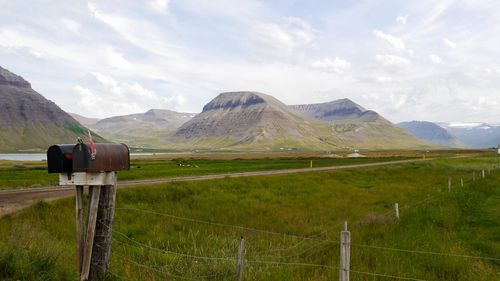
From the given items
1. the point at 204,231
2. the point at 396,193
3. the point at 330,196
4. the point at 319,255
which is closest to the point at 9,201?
the point at 204,231

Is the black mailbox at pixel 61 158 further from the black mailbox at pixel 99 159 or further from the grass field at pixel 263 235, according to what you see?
the grass field at pixel 263 235

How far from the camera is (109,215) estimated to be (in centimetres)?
902

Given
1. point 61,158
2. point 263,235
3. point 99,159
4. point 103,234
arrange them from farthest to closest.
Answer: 1. point 263,235
2. point 103,234
3. point 99,159
4. point 61,158

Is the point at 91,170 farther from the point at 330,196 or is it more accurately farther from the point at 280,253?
the point at 330,196

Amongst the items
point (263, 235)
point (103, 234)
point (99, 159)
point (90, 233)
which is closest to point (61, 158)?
point (99, 159)

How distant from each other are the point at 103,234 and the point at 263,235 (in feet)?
30.2

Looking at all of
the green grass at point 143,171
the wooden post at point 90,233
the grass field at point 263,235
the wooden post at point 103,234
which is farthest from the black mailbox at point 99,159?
the green grass at point 143,171

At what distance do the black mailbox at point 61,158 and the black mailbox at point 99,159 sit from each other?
13cm

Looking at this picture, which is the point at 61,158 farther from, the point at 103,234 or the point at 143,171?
the point at 143,171

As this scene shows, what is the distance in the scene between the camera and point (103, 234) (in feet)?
29.2

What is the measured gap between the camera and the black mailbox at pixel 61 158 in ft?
27.1

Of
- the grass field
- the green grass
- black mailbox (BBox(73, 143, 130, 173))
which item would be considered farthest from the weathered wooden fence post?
the green grass

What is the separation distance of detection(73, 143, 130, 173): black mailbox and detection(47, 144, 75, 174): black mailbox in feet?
0.41

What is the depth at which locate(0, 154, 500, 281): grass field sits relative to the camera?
10.3m
